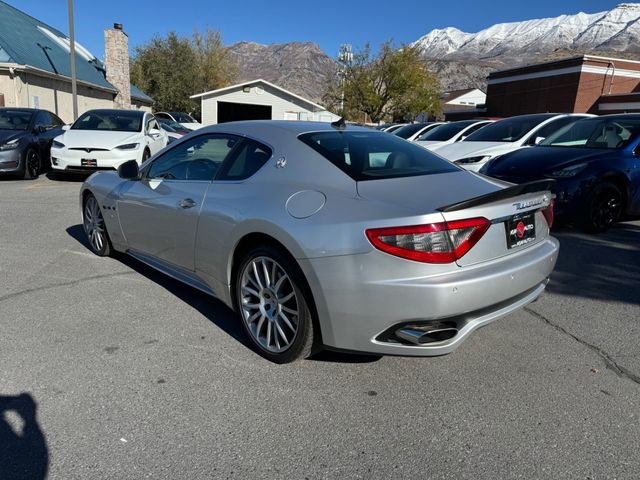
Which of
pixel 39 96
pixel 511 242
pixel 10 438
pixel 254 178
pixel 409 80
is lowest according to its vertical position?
pixel 10 438

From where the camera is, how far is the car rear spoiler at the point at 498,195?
262cm

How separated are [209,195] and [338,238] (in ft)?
4.34

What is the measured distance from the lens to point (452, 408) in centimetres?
274

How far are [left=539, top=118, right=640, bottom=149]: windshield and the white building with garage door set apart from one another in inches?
1023

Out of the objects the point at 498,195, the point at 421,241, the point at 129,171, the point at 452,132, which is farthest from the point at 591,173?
the point at 452,132

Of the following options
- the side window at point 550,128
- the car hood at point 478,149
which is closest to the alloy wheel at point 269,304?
the car hood at point 478,149

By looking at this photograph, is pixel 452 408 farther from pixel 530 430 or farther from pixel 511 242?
→ pixel 511 242

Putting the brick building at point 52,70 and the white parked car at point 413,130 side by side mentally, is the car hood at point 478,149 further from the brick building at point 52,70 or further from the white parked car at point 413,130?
the brick building at point 52,70

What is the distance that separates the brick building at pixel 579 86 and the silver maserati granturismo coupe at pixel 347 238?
105 ft

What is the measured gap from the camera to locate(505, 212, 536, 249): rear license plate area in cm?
291

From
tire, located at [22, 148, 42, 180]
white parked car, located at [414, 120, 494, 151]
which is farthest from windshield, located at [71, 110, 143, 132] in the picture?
white parked car, located at [414, 120, 494, 151]

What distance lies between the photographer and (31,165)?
10.9m

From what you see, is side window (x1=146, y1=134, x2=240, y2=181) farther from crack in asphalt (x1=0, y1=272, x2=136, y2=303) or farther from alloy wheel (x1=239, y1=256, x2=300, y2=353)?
crack in asphalt (x1=0, y1=272, x2=136, y2=303)

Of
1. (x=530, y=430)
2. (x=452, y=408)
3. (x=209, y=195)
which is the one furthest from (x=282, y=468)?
(x=209, y=195)
